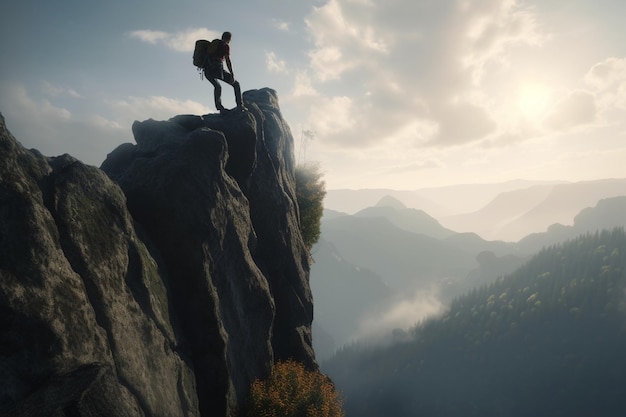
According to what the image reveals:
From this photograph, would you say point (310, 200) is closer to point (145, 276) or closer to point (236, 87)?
point (236, 87)

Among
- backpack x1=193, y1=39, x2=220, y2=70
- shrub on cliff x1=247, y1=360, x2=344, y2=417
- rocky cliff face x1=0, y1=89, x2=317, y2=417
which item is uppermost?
backpack x1=193, y1=39, x2=220, y2=70

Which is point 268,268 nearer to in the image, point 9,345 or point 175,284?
point 175,284

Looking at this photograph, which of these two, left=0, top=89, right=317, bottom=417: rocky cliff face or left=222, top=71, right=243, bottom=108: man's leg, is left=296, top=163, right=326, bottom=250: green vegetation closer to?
left=0, top=89, right=317, bottom=417: rocky cliff face

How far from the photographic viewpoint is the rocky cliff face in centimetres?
803

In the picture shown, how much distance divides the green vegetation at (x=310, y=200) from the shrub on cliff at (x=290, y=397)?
15.6 meters

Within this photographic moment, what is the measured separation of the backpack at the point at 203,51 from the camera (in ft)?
60.6

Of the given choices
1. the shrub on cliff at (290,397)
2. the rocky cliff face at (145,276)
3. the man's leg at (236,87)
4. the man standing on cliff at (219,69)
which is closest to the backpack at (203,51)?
the man standing on cliff at (219,69)

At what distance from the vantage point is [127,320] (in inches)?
419

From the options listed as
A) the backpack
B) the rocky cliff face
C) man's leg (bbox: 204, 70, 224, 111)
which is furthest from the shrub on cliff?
the backpack

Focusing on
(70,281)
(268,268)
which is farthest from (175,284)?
(268,268)

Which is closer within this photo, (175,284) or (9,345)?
(9,345)

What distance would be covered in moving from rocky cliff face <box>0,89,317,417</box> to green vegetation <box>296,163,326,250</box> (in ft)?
33.7

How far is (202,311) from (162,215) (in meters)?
3.97

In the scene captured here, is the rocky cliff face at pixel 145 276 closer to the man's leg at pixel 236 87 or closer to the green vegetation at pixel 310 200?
the man's leg at pixel 236 87
